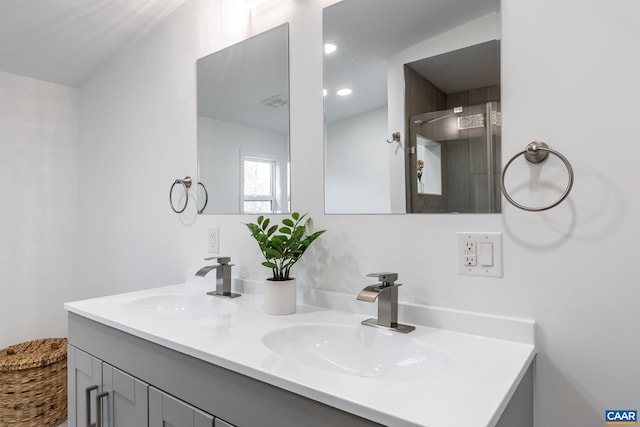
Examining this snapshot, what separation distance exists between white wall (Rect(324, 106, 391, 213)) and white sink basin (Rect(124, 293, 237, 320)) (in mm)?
616

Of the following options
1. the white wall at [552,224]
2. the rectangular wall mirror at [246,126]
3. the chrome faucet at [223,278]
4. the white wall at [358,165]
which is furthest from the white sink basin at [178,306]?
the white wall at [358,165]

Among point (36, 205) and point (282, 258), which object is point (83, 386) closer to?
point (282, 258)

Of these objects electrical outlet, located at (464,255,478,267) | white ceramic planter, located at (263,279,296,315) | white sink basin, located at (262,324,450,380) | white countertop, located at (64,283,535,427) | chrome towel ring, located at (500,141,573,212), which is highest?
chrome towel ring, located at (500,141,573,212)

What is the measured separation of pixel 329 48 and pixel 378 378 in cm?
111

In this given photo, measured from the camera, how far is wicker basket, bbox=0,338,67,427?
6.37 feet

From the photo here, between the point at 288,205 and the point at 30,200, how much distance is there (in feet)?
6.58

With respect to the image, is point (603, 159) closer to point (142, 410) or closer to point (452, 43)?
point (452, 43)

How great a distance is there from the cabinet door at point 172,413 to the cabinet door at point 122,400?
42 millimetres

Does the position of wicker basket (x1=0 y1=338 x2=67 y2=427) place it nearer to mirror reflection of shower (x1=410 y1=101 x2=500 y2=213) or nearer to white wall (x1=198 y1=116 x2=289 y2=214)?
white wall (x1=198 y1=116 x2=289 y2=214)

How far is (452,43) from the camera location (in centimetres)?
114

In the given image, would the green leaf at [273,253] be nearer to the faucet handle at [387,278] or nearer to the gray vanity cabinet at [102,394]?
the faucet handle at [387,278]

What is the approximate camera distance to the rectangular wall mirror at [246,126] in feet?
5.01

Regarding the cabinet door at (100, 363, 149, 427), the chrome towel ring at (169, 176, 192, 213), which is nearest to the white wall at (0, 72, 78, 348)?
the chrome towel ring at (169, 176, 192, 213)

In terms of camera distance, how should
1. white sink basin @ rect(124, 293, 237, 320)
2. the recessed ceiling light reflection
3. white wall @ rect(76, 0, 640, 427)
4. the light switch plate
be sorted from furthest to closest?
white sink basin @ rect(124, 293, 237, 320) < the recessed ceiling light reflection < the light switch plate < white wall @ rect(76, 0, 640, 427)
